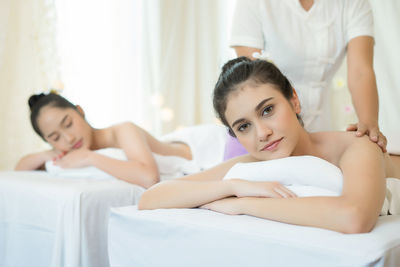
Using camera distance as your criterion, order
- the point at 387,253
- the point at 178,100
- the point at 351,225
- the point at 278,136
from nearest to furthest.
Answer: the point at 387,253
the point at 351,225
the point at 278,136
the point at 178,100

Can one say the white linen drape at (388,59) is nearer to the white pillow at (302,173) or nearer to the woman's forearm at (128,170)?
the woman's forearm at (128,170)

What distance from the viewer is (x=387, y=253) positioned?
66cm

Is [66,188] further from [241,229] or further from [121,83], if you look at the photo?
[121,83]

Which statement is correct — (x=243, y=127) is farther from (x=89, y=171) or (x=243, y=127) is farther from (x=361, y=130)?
Answer: (x=89, y=171)

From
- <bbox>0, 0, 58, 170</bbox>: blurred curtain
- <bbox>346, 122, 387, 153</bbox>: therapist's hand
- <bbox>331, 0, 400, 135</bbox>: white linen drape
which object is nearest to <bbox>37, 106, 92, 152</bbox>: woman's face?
<bbox>0, 0, 58, 170</bbox>: blurred curtain

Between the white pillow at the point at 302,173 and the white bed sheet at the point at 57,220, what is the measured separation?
71cm

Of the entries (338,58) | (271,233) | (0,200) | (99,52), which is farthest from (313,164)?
(99,52)

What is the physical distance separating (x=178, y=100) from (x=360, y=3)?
242 centimetres

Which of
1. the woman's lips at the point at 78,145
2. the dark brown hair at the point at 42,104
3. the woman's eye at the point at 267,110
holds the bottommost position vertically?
the woman's lips at the point at 78,145

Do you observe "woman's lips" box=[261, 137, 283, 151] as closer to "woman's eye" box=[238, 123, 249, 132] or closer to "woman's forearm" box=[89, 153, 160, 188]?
"woman's eye" box=[238, 123, 249, 132]

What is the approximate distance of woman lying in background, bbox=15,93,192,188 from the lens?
1.89m

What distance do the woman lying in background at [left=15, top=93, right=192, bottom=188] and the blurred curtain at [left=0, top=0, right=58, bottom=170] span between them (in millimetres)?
338


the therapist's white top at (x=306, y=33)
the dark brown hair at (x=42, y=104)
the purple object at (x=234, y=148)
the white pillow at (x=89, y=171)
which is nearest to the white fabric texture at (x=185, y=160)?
the white pillow at (x=89, y=171)

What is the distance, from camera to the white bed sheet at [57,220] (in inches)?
57.5
